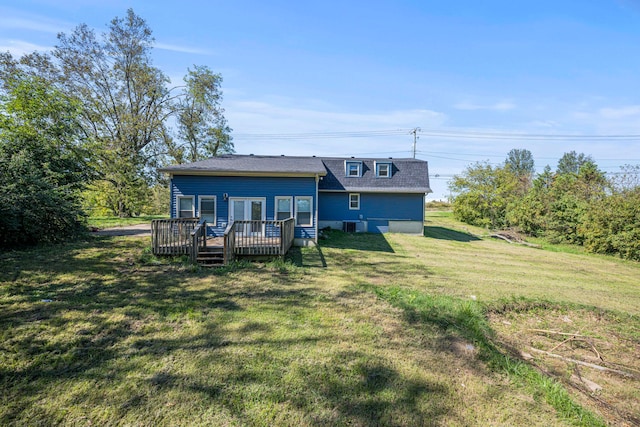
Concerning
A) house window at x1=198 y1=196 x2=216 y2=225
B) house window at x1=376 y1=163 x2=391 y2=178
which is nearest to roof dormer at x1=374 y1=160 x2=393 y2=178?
house window at x1=376 y1=163 x2=391 y2=178

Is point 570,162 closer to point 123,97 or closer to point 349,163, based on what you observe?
point 349,163

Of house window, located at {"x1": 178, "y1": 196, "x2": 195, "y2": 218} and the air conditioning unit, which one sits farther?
the air conditioning unit

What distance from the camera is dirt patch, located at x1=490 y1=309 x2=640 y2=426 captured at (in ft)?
10.2

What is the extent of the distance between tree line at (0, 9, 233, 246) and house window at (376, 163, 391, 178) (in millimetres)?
15568

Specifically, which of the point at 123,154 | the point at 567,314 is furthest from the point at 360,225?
the point at 123,154

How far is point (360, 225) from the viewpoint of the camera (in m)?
17.9

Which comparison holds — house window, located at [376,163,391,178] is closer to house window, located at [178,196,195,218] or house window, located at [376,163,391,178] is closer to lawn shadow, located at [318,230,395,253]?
lawn shadow, located at [318,230,395,253]

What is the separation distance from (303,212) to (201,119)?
18162 mm

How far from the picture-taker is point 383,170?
61.0ft

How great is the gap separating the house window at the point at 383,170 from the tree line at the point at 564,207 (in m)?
11.1

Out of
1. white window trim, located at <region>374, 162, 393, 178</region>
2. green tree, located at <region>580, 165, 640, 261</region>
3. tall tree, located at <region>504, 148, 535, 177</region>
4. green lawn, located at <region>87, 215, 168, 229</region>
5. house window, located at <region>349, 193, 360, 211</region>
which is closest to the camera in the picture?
green tree, located at <region>580, 165, 640, 261</region>

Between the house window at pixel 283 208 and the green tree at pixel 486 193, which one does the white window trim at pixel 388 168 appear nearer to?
the house window at pixel 283 208

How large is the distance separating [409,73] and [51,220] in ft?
56.8

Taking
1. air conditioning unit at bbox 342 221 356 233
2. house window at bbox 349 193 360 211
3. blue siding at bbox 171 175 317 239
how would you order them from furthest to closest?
house window at bbox 349 193 360 211 → air conditioning unit at bbox 342 221 356 233 → blue siding at bbox 171 175 317 239
